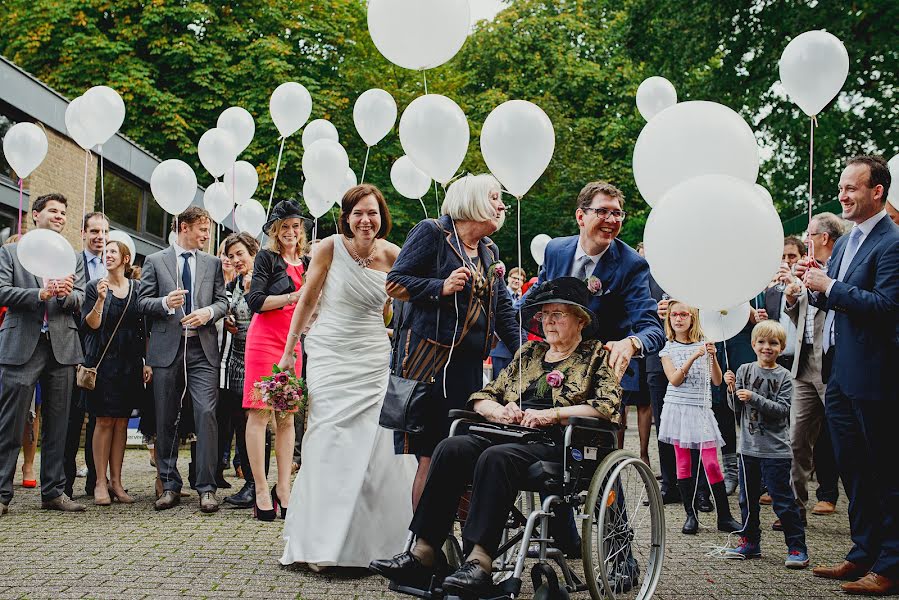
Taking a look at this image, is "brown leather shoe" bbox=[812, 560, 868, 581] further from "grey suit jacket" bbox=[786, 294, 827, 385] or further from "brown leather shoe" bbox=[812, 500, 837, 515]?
"brown leather shoe" bbox=[812, 500, 837, 515]

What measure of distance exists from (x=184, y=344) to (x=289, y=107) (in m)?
2.81

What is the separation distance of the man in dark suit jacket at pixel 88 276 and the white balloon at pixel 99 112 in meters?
0.71

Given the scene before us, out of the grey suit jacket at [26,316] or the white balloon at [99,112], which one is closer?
the grey suit jacket at [26,316]

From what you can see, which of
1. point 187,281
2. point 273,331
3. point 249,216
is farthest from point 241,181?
point 273,331

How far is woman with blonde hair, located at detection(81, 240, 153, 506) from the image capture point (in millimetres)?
7430

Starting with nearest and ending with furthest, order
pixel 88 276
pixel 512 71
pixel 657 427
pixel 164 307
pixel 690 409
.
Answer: pixel 690 409
pixel 164 307
pixel 88 276
pixel 657 427
pixel 512 71

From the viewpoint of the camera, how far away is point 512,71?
99.9 ft

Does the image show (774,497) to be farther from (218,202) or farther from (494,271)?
(218,202)

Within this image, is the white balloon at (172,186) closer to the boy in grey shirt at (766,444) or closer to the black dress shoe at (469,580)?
the boy in grey shirt at (766,444)

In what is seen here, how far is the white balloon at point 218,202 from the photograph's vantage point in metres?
9.97

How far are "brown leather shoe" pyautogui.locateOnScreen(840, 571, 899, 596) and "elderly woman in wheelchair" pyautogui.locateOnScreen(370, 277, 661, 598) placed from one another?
4.94ft

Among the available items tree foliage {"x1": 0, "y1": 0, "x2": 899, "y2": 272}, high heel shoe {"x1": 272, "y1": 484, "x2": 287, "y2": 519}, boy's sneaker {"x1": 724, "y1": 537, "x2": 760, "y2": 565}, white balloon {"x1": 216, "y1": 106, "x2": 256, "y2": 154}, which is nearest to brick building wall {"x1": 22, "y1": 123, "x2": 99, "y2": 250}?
tree foliage {"x1": 0, "y1": 0, "x2": 899, "y2": 272}

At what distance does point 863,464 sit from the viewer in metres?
5.09

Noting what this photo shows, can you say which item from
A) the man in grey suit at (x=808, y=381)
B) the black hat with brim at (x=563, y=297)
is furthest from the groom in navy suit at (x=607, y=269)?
the man in grey suit at (x=808, y=381)
